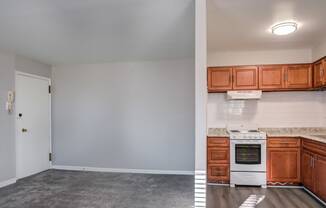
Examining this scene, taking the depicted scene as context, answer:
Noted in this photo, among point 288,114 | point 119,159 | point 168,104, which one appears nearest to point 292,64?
point 288,114

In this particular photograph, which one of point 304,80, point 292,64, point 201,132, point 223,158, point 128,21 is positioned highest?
point 128,21

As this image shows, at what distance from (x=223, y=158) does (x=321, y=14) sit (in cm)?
259

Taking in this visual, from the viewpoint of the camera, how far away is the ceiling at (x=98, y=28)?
2.55m

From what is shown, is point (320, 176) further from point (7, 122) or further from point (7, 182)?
point (7, 122)

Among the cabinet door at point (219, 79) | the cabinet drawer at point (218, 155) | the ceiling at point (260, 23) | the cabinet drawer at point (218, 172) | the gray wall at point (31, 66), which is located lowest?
the cabinet drawer at point (218, 172)

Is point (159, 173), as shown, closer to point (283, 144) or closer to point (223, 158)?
point (223, 158)

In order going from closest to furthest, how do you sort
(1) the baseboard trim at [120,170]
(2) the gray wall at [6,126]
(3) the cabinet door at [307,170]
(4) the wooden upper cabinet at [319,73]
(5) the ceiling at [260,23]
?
(5) the ceiling at [260,23] → (3) the cabinet door at [307,170] → (4) the wooden upper cabinet at [319,73] → (2) the gray wall at [6,126] → (1) the baseboard trim at [120,170]

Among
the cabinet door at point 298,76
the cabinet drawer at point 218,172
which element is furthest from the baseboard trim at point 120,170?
the cabinet door at point 298,76

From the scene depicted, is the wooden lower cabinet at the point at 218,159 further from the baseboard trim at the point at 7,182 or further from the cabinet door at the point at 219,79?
the baseboard trim at the point at 7,182

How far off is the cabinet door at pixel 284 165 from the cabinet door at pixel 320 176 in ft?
1.77

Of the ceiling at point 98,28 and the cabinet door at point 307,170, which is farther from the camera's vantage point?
the cabinet door at point 307,170

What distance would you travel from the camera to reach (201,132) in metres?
2.30

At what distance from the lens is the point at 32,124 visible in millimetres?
4891

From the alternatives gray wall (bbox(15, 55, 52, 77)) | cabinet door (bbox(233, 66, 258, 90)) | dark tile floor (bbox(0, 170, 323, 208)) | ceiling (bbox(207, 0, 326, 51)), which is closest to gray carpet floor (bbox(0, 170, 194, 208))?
dark tile floor (bbox(0, 170, 323, 208))
